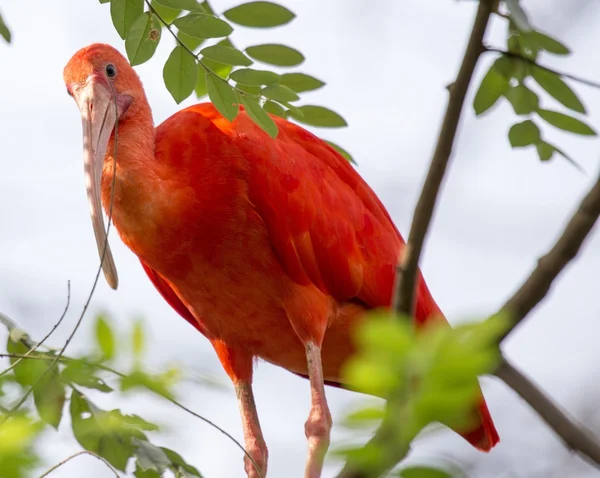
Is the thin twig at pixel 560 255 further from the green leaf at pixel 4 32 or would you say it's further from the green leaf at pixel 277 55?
the green leaf at pixel 4 32

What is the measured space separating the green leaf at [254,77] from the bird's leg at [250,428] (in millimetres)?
1811

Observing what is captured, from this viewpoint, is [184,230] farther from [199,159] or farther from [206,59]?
[206,59]

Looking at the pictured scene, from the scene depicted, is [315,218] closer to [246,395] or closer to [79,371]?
[246,395]

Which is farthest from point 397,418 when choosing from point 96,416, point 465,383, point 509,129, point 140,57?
point 140,57

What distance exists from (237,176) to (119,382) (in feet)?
6.76

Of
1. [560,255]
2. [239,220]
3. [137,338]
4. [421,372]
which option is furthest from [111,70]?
A: [421,372]

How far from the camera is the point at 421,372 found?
116 cm

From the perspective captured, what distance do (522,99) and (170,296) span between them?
2.36 metres

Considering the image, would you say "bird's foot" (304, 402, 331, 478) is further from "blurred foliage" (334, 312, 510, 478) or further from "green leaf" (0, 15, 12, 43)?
"blurred foliage" (334, 312, 510, 478)

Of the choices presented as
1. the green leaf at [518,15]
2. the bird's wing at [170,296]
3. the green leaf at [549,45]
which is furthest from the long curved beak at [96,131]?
the green leaf at [518,15]

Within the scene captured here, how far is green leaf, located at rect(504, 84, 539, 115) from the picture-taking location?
8.21ft

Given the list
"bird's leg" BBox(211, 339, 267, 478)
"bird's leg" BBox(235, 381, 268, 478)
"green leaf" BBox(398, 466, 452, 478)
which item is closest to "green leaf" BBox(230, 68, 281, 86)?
"bird's leg" BBox(211, 339, 267, 478)

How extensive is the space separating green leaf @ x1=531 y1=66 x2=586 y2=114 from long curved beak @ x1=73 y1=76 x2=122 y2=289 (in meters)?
1.66

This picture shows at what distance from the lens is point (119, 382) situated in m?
1.92
